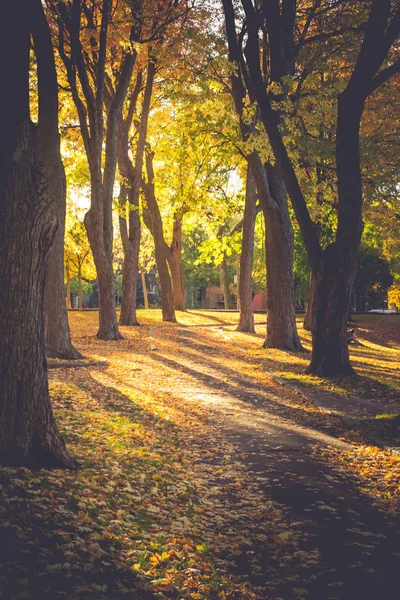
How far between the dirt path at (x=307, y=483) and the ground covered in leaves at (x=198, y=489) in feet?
0.08

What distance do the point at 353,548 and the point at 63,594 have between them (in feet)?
8.28

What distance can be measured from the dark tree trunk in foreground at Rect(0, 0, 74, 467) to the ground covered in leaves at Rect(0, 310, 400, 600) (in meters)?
0.40

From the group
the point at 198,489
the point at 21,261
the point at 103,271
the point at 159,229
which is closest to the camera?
the point at 21,261

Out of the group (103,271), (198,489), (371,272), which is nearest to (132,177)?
(103,271)

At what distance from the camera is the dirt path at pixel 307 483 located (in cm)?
469

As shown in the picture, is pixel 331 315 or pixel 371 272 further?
pixel 371 272

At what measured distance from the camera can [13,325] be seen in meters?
5.89

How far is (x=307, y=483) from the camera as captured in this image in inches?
278

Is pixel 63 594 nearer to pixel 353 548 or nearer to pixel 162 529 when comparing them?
pixel 162 529

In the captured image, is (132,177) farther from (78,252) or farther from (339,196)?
(78,252)

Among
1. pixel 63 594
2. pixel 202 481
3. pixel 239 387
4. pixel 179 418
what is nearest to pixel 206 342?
pixel 239 387

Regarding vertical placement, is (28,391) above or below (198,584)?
above

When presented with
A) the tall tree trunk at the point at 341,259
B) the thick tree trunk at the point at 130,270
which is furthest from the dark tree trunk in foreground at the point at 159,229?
the tall tree trunk at the point at 341,259

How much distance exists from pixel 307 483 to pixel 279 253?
41.8 feet
